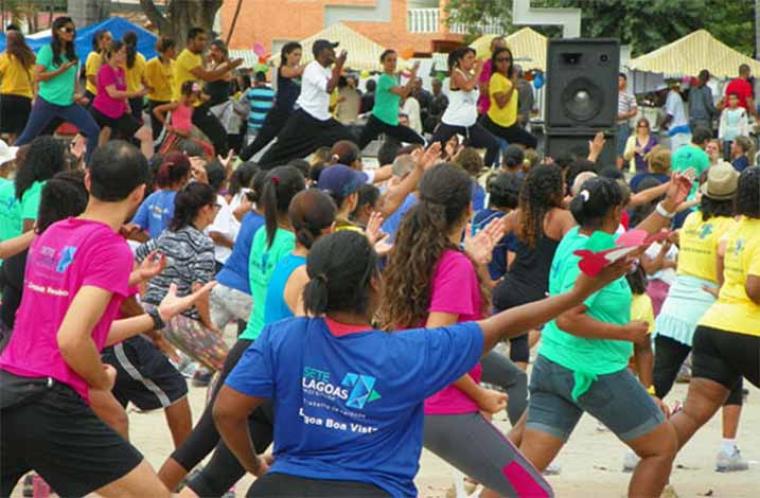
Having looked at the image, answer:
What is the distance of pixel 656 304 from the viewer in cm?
1061

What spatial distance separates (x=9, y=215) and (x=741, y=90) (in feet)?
61.2

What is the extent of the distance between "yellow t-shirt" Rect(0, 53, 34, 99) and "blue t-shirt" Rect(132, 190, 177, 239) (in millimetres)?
8236

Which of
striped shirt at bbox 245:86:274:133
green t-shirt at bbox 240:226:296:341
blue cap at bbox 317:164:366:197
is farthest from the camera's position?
striped shirt at bbox 245:86:274:133

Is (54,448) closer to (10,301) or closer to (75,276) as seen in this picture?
(75,276)

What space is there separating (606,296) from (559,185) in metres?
1.82

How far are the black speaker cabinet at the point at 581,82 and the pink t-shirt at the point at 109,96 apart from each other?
4.60 metres

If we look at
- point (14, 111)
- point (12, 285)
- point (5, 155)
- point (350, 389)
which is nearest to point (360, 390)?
point (350, 389)

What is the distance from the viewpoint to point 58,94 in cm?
1688

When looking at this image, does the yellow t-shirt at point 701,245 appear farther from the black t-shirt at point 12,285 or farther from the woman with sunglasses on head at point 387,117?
the woman with sunglasses on head at point 387,117

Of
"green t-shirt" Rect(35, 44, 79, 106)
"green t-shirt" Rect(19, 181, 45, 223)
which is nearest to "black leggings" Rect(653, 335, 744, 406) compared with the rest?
"green t-shirt" Rect(19, 181, 45, 223)

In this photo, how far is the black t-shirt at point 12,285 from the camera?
684cm

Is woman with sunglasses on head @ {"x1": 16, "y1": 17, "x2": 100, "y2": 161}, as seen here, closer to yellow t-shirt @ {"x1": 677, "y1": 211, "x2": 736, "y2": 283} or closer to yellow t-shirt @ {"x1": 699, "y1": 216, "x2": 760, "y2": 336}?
yellow t-shirt @ {"x1": 677, "y1": 211, "x2": 736, "y2": 283}

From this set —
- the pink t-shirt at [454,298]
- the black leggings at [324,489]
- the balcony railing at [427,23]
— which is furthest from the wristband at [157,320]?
the balcony railing at [427,23]

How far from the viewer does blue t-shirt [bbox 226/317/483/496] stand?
14.4 ft
